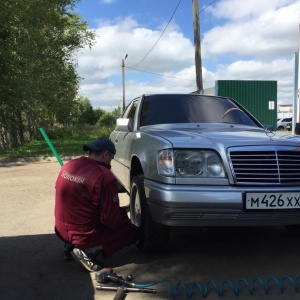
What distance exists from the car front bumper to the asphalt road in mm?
503

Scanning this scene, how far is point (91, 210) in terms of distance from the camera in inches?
148

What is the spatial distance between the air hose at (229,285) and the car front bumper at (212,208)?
1.57 ft

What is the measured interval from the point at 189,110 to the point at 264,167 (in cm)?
184

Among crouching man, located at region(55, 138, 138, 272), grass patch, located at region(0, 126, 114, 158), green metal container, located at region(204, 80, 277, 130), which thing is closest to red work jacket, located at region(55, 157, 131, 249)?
crouching man, located at region(55, 138, 138, 272)

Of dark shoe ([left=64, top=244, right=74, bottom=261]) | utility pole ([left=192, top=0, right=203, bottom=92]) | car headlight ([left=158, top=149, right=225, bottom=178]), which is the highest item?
utility pole ([left=192, top=0, right=203, bottom=92])

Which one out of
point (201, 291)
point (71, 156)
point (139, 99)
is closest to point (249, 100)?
point (71, 156)

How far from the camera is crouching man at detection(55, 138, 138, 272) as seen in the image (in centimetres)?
370

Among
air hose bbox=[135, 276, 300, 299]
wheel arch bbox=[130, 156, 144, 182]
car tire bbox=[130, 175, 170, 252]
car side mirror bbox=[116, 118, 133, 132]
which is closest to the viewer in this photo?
air hose bbox=[135, 276, 300, 299]

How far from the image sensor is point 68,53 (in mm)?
25172

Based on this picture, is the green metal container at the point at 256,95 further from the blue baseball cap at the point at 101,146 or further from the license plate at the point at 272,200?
the license plate at the point at 272,200

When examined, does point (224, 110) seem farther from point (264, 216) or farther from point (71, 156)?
point (71, 156)

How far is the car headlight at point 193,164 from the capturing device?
3.41 metres

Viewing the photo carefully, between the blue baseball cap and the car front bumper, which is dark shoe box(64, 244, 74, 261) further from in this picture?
the car front bumper

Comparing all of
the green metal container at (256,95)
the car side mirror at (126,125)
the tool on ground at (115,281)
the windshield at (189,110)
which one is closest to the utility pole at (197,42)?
the green metal container at (256,95)
